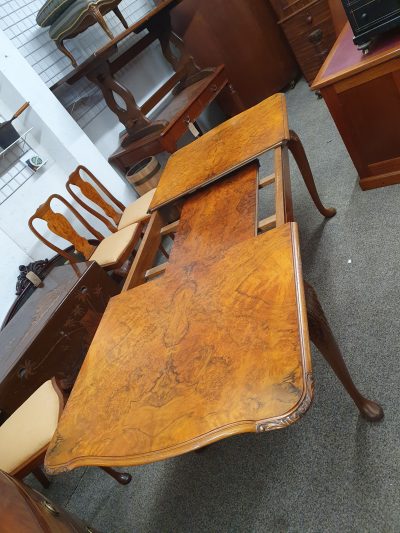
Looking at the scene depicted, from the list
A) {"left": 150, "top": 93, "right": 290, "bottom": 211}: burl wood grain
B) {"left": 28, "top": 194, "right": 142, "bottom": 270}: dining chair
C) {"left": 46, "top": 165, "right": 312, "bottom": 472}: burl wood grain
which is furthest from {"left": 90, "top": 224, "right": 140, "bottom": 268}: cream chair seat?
{"left": 46, "top": 165, "right": 312, "bottom": 472}: burl wood grain

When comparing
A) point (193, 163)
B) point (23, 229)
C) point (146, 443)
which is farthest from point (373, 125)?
point (23, 229)

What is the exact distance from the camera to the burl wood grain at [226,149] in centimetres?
178

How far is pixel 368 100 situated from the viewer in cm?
181

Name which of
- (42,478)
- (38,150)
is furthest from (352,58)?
(42,478)

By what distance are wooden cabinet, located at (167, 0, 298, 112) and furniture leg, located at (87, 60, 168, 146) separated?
1094mm

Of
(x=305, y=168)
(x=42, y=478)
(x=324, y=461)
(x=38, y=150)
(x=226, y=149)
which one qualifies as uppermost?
(x=38, y=150)

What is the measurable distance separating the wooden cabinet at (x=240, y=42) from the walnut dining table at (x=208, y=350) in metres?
2.55

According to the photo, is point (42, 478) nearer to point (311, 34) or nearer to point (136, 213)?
point (136, 213)

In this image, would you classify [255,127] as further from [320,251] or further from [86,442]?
[86,442]

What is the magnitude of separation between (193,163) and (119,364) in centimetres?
132

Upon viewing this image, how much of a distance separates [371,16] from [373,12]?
18 millimetres

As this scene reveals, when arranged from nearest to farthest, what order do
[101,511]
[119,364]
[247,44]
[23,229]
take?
[119,364], [101,511], [23,229], [247,44]

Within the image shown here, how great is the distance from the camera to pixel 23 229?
9.20ft

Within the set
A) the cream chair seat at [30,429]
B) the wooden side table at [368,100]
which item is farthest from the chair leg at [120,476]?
the wooden side table at [368,100]
